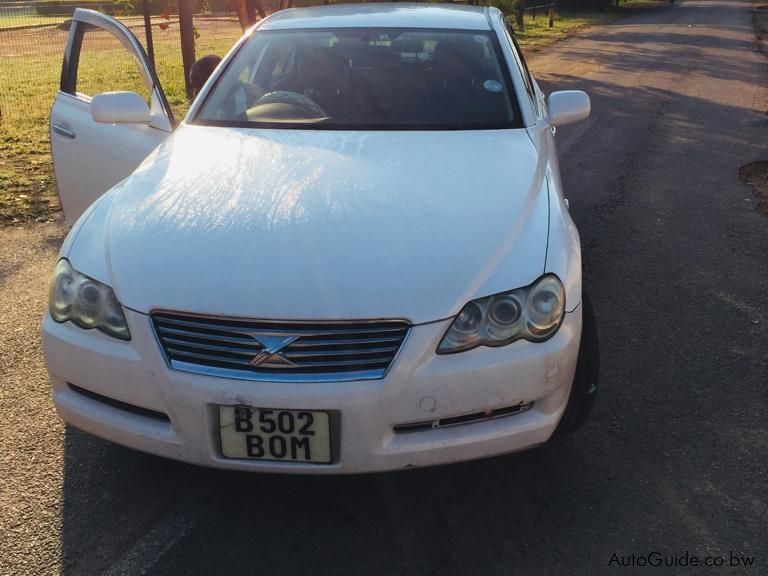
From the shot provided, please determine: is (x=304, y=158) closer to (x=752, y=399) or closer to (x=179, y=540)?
(x=179, y=540)

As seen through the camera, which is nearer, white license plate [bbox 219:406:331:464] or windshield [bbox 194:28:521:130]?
white license plate [bbox 219:406:331:464]

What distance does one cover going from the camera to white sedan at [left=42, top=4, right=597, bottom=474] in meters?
2.36

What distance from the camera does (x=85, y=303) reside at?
258 centimetres

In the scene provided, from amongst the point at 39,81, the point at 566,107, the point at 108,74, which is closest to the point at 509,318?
the point at 566,107

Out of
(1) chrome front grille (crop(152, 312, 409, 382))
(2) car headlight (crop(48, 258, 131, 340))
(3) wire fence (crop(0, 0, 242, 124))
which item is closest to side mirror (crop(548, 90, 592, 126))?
(1) chrome front grille (crop(152, 312, 409, 382))

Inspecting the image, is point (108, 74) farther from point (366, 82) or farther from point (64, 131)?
point (366, 82)

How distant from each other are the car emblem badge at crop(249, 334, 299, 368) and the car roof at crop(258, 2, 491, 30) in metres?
2.44

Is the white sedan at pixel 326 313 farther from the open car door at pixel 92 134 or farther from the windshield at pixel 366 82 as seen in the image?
the open car door at pixel 92 134

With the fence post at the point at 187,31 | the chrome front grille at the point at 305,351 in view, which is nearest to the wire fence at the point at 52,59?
the fence post at the point at 187,31

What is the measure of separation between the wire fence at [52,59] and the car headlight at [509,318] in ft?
25.5

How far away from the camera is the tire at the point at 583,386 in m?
2.73

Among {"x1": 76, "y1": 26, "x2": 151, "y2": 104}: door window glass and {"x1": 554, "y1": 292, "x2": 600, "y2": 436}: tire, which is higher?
{"x1": 554, "y1": 292, "x2": 600, "y2": 436}: tire

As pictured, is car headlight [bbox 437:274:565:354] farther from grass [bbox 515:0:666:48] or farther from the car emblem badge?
grass [bbox 515:0:666:48]

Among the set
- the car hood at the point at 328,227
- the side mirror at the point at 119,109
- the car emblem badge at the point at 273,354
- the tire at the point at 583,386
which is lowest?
the tire at the point at 583,386
